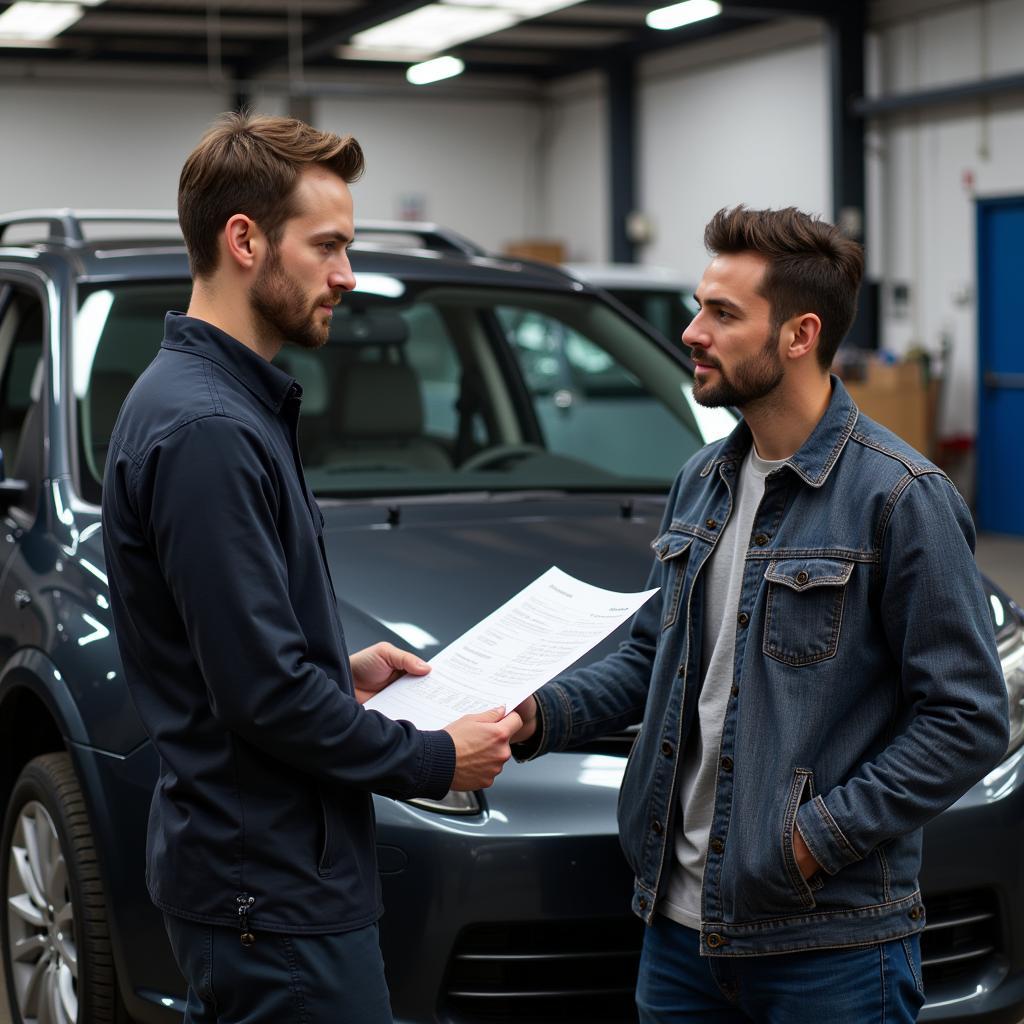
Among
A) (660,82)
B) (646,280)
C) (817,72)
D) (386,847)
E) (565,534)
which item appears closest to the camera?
(386,847)

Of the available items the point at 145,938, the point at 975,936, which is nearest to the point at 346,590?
the point at 145,938

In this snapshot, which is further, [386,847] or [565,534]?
[565,534]

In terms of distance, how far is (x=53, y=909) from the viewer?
2670 millimetres

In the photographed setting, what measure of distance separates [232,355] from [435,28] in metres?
13.4

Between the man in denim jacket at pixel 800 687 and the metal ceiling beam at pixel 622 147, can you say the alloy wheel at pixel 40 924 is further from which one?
the metal ceiling beam at pixel 622 147

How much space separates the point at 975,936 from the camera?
2.42 metres

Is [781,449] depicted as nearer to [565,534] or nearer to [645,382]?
[565,534]

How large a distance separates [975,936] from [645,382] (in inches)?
65.9

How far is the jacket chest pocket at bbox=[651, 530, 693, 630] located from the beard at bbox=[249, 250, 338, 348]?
1.92 feet

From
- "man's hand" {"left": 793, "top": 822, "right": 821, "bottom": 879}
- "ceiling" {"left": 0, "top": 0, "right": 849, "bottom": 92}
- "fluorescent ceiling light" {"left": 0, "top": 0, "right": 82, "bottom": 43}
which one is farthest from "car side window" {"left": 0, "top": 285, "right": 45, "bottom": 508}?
"fluorescent ceiling light" {"left": 0, "top": 0, "right": 82, "bottom": 43}

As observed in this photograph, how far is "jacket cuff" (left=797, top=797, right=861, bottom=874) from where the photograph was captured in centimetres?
171

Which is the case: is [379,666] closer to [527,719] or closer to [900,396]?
[527,719]

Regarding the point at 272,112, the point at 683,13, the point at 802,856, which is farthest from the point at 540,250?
the point at 802,856

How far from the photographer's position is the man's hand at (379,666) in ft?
6.48
